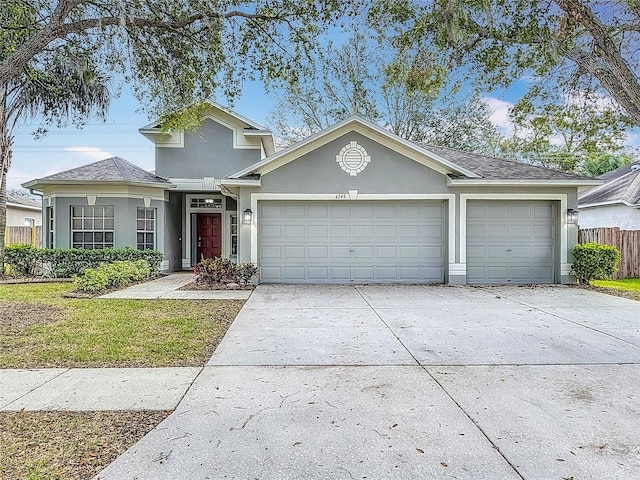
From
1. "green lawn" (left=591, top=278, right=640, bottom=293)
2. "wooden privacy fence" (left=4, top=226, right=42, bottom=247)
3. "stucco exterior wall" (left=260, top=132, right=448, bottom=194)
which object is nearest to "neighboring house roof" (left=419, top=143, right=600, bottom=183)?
"stucco exterior wall" (left=260, top=132, right=448, bottom=194)

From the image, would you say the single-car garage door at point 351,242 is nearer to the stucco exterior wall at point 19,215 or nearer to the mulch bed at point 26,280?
the mulch bed at point 26,280

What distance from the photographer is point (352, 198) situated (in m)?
12.0

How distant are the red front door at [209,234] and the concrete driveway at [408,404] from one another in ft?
32.4

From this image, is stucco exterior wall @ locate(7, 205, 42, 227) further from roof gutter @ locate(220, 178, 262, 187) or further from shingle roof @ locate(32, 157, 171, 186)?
roof gutter @ locate(220, 178, 262, 187)

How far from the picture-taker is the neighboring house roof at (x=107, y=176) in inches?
531

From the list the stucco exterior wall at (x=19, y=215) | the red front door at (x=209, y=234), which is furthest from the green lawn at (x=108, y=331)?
the stucco exterior wall at (x=19, y=215)

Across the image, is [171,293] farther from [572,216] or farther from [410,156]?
[572,216]

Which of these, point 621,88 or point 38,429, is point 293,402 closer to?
point 38,429

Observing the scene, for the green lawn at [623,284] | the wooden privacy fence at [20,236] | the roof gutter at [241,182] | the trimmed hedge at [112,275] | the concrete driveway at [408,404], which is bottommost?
the green lawn at [623,284]

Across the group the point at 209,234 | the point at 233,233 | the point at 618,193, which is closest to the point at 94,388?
the point at 233,233

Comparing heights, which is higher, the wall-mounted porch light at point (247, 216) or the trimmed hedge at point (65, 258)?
the wall-mounted porch light at point (247, 216)

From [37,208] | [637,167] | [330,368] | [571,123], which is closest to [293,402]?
[330,368]

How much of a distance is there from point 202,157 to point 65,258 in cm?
544

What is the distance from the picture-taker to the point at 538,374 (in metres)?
4.62
